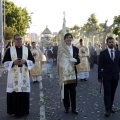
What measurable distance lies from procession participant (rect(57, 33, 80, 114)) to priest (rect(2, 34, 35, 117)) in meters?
0.77

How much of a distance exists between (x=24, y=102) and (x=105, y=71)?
2.02 metres

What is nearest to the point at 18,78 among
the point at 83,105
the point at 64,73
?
the point at 64,73

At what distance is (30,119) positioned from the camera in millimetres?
7898

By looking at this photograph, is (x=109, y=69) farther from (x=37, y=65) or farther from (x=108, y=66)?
(x=37, y=65)

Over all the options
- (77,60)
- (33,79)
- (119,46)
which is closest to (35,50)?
(33,79)

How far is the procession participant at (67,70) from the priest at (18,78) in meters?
0.77

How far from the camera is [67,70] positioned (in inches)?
333

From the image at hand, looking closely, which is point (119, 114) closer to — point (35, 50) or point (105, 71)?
point (105, 71)

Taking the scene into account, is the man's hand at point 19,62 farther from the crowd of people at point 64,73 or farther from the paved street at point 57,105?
the paved street at point 57,105

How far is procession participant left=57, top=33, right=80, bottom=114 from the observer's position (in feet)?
27.6

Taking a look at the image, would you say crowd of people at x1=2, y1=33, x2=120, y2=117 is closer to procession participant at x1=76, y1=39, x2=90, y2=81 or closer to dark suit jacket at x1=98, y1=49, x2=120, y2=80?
dark suit jacket at x1=98, y1=49, x2=120, y2=80

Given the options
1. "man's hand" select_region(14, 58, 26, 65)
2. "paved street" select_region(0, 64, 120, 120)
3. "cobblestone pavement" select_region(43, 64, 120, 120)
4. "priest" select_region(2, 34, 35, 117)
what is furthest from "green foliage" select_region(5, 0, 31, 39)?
"man's hand" select_region(14, 58, 26, 65)

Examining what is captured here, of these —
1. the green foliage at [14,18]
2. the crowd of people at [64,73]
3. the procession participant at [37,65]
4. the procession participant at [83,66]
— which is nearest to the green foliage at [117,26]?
the procession participant at [83,66]

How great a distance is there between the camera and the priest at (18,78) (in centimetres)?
823
